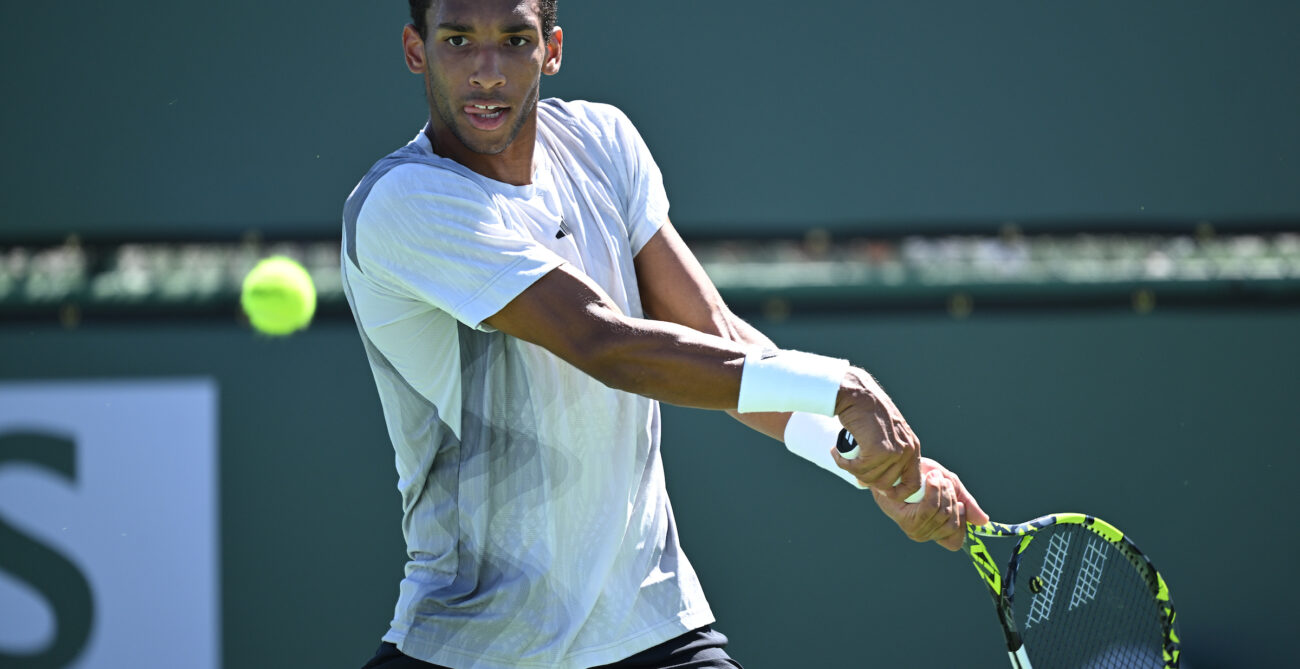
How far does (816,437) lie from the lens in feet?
7.47

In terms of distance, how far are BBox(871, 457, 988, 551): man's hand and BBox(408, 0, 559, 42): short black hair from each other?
86 centimetres

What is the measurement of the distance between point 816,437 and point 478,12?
0.83 metres

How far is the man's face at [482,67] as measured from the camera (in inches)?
82.3

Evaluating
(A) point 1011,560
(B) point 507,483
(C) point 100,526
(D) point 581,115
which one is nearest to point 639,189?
(D) point 581,115

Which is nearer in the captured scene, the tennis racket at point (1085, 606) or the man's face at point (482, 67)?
the man's face at point (482, 67)

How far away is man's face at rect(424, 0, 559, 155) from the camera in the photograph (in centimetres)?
209

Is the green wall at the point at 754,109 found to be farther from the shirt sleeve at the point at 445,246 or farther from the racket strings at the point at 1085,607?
the shirt sleeve at the point at 445,246

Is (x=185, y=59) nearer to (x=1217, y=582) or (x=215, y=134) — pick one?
(x=215, y=134)

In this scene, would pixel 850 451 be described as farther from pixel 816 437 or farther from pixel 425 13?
pixel 425 13

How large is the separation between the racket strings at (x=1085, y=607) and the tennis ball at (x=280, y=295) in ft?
5.98

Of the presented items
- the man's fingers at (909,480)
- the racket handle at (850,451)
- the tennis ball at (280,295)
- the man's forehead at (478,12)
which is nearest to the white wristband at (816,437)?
the racket handle at (850,451)

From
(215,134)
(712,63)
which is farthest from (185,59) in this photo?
(712,63)

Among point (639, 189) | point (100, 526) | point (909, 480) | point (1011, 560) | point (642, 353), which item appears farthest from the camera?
point (100, 526)

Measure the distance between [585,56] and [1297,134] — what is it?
186 cm
